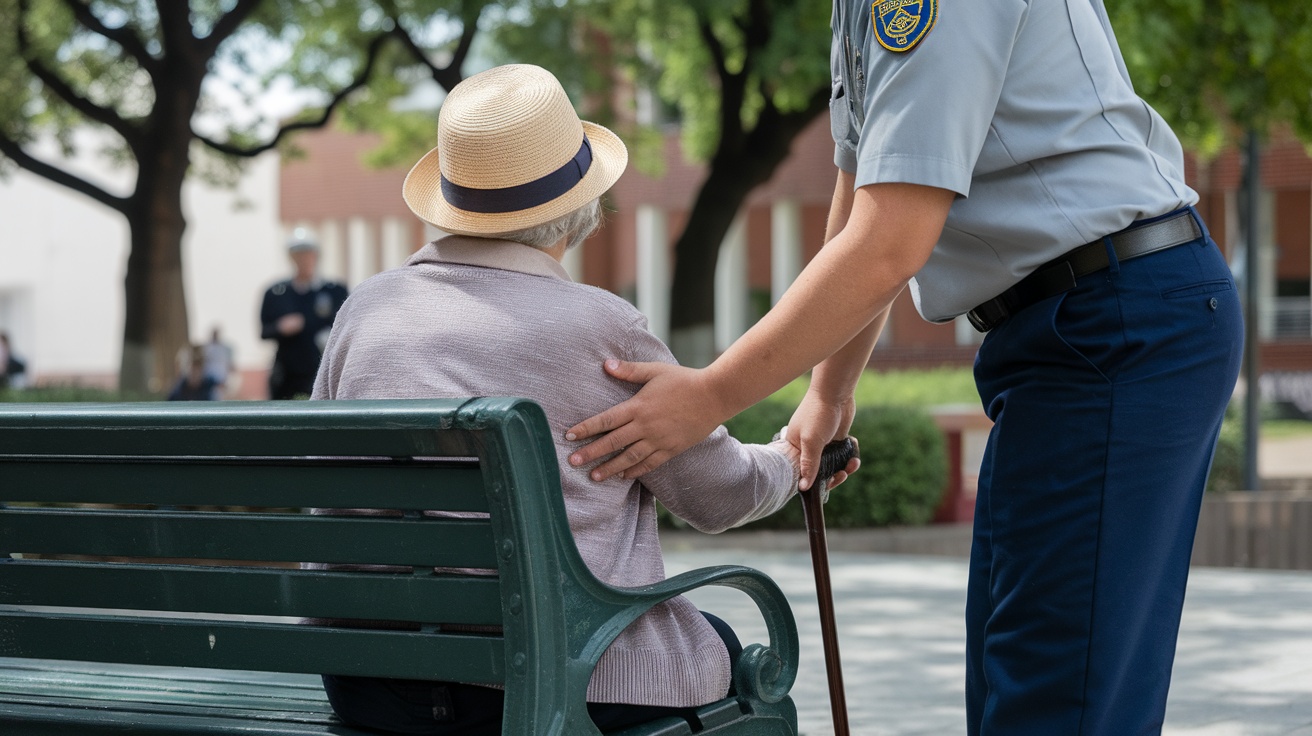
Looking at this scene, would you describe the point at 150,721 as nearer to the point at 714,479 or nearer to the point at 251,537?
the point at 251,537

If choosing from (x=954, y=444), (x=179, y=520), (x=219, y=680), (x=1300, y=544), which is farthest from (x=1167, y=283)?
(x=1300, y=544)

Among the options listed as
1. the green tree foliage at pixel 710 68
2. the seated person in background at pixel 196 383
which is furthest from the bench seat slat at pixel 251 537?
the green tree foliage at pixel 710 68

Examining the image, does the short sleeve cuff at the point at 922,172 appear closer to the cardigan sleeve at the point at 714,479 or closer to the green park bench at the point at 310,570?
the cardigan sleeve at the point at 714,479

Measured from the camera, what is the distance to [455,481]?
2.15m

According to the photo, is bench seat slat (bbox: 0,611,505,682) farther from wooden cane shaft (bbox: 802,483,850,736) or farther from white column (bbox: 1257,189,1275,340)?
white column (bbox: 1257,189,1275,340)

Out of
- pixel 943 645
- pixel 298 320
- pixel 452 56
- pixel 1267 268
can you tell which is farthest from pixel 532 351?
pixel 1267 268

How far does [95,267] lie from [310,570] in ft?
158

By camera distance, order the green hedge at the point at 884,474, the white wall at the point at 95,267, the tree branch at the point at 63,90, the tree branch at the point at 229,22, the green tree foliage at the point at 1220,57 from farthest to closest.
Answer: the white wall at the point at 95,267 < the tree branch at the point at 63,90 < the tree branch at the point at 229,22 < the green hedge at the point at 884,474 < the green tree foliage at the point at 1220,57

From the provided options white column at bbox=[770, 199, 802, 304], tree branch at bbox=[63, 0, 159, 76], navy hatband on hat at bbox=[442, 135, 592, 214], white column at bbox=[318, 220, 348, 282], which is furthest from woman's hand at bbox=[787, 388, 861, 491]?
white column at bbox=[318, 220, 348, 282]

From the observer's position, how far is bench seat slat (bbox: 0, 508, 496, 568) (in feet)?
7.15

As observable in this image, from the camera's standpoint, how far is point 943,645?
19.7ft

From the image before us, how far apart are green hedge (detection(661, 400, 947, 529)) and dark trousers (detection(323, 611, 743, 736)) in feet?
24.9

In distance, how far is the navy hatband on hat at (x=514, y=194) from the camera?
239 centimetres

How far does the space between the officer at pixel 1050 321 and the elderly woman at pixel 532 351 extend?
0.07 meters
